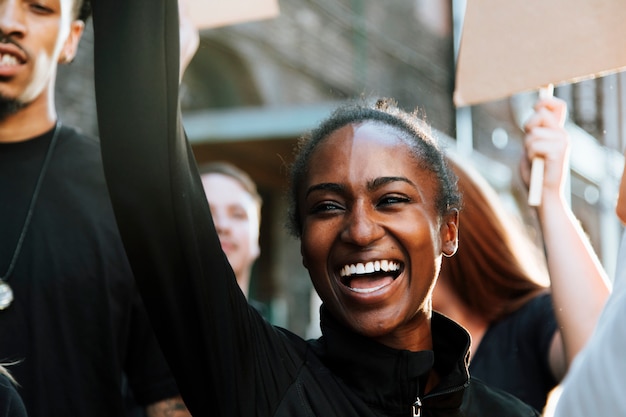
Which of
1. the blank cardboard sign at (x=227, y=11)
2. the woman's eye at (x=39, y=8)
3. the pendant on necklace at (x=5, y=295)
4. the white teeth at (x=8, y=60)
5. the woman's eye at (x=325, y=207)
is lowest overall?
the pendant on necklace at (x=5, y=295)

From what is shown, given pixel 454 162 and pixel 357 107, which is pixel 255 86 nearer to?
pixel 454 162

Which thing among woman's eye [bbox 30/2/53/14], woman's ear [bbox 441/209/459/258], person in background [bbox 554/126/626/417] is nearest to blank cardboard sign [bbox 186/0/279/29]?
woman's eye [bbox 30/2/53/14]

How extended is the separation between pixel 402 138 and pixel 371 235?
243 mm

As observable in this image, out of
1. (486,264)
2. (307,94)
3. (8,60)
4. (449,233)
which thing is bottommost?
(486,264)

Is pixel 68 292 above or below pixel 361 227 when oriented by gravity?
below

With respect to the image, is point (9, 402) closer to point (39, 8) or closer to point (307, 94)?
point (39, 8)

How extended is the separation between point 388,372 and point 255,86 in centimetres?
891

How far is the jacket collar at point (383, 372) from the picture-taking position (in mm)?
1960

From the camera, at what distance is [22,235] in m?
2.37

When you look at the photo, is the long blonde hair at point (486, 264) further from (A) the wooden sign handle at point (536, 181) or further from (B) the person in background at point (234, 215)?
(B) the person in background at point (234, 215)

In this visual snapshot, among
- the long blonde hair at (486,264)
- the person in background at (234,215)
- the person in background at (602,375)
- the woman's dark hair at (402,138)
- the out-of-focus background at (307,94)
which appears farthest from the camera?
the out-of-focus background at (307,94)

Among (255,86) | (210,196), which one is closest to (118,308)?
(210,196)

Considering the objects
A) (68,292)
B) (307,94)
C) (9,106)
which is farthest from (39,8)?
(307,94)

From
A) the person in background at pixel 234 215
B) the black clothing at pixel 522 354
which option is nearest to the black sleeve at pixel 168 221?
the black clothing at pixel 522 354
